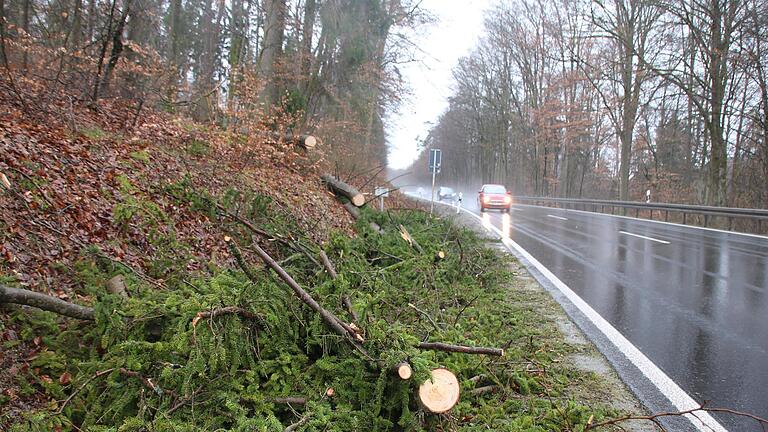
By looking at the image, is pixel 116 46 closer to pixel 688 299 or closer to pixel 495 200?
pixel 688 299

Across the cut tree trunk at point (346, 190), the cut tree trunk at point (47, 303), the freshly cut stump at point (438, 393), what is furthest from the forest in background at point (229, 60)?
the freshly cut stump at point (438, 393)

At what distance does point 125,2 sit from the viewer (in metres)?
9.43

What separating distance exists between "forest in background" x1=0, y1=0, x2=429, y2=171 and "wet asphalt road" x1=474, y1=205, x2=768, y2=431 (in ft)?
24.5

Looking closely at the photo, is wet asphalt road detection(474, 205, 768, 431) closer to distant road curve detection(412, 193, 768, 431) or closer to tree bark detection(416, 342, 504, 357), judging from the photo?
distant road curve detection(412, 193, 768, 431)

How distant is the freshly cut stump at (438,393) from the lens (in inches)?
113

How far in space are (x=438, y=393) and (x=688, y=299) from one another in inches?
210

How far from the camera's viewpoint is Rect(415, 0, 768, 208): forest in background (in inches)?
757

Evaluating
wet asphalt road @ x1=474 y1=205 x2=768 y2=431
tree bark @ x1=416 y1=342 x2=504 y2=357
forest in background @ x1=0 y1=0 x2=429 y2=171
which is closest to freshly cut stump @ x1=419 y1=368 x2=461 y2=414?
tree bark @ x1=416 y1=342 x2=504 y2=357

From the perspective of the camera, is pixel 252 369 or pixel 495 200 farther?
pixel 495 200

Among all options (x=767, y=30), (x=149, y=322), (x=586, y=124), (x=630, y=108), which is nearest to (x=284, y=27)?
(x=149, y=322)

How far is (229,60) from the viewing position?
627 inches

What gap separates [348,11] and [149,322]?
1481cm

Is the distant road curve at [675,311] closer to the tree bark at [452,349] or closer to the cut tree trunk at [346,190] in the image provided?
the tree bark at [452,349]

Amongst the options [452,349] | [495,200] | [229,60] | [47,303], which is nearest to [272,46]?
[229,60]
